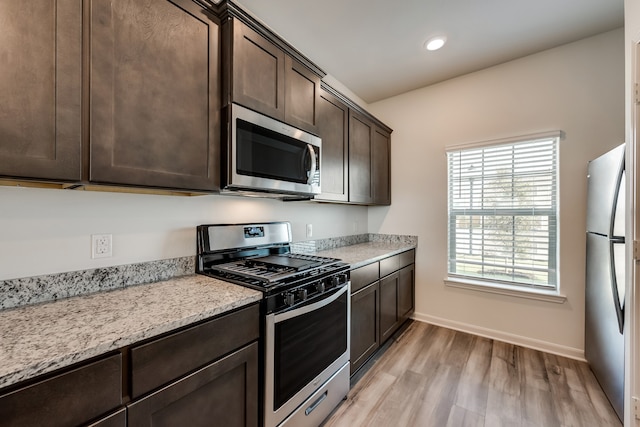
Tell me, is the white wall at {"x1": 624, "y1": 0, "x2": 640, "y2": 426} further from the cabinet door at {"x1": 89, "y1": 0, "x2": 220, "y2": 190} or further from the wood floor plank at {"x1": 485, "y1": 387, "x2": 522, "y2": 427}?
the cabinet door at {"x1": 89, "y1": 0, "x2": 220, "y2": 190}

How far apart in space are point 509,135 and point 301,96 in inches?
83.4

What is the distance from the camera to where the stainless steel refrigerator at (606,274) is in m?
1.59

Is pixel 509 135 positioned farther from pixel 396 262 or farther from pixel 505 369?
pixel 505 369

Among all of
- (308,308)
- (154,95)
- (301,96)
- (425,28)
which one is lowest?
(308,308)

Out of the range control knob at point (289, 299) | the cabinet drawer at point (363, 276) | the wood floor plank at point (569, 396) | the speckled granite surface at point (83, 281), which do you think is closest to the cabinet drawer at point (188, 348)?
the range control knob at point (289, 299)

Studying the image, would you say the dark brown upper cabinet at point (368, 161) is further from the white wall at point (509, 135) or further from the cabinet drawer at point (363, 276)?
the cabinet drawer at point (363, 276)

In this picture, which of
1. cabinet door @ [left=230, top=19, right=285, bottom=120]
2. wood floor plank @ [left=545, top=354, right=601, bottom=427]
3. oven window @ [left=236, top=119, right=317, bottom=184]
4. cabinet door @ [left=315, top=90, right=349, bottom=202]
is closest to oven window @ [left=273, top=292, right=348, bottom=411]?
oven window @ [left=236, top=119, right=317, bottom=184]

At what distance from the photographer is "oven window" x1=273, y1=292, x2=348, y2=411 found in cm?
132

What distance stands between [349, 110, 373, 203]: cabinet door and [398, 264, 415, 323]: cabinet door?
90 centimetres

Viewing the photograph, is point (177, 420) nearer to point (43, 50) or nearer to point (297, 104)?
point (43, 50)

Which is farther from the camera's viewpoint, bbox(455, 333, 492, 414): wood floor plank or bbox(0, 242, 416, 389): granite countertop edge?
bbox(455, 333, 492, 414): wood floor plank

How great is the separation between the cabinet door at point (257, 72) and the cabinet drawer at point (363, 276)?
1.22 meters

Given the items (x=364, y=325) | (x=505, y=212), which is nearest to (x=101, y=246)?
(x=364, y=325)

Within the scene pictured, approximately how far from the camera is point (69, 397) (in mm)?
719
